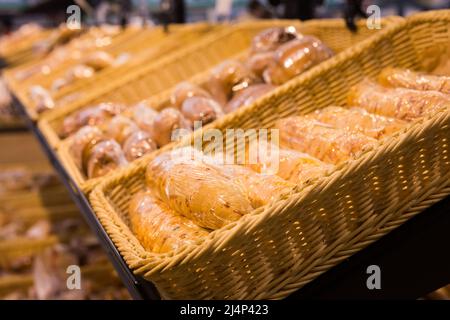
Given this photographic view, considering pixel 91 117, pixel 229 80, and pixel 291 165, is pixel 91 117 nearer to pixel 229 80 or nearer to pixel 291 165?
pixel 229 80

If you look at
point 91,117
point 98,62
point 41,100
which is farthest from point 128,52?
point 91,117

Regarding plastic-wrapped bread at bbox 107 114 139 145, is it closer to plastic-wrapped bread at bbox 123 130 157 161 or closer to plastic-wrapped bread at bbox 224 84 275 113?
plastic-wrapped bread at bbox 123 130 157 161

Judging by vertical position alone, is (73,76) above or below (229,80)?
below

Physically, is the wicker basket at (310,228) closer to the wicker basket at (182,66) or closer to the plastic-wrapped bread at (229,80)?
the plastic-wrapped bread at (229,80)

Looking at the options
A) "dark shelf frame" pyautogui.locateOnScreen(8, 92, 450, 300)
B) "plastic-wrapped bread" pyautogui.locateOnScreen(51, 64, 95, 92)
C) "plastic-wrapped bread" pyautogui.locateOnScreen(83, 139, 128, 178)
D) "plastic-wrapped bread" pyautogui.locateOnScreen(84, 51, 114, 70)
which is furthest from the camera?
"plastic-wrapped bread" pyautogui.locateOnScreen(84, 51, 114, 70)

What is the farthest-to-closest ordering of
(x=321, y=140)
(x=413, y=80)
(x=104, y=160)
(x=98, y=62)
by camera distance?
(x=98, y=62), (x=104, y=160), (x=413, y=80), (x=321, y=140)

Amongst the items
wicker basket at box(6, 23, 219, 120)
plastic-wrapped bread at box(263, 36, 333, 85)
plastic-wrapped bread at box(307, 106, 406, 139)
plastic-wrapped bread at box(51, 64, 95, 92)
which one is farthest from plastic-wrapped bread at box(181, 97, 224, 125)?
plastic-wrapped bread at box(51, 64, 95, 92)

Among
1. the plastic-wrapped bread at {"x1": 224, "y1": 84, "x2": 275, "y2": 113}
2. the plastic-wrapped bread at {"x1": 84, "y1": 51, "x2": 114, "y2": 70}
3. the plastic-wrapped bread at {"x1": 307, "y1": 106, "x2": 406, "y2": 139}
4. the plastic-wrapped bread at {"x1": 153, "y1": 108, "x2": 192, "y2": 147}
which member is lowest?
the plastic-wrapped bread at {"x1": 84, "y1": 51, "x2": 114, "y2": 70}

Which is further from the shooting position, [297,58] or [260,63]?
[260,63]
